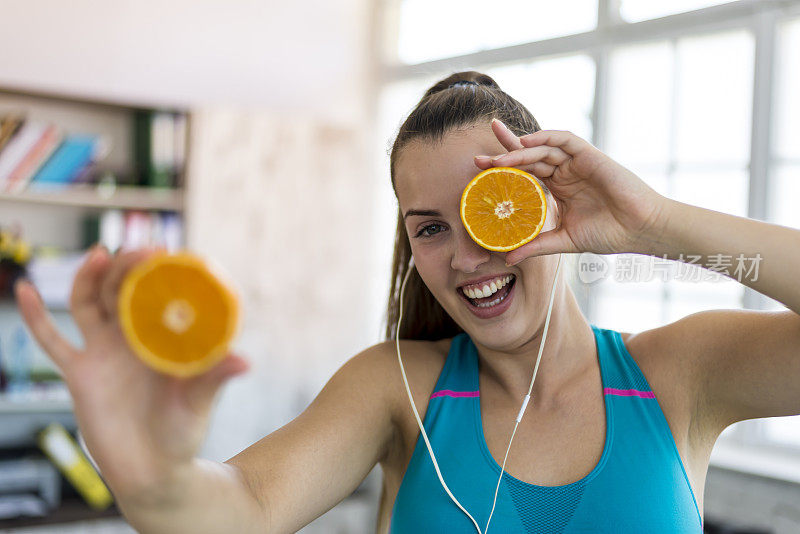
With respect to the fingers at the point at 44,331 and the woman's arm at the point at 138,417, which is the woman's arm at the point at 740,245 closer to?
the woman's arm at the point at 138,417

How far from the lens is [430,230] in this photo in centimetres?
141

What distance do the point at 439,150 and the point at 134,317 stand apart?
75 centimetres

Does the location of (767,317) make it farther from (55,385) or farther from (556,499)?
(55,385)

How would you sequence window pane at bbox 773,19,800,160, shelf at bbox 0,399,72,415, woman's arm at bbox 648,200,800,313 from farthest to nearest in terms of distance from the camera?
shelf at bbox 0,399,72,415
window pane at bbox 773,19,800,160
woman's arm at bbox 648,200,800,313

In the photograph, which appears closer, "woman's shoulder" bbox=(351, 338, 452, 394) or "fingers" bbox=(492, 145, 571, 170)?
"fingers" bbox=(492, 145, 571, 170)

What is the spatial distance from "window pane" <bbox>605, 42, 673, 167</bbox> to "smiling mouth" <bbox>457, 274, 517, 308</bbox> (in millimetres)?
2406

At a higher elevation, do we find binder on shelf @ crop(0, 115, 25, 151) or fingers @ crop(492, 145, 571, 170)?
binder on shelf @ crop(0, 115, 25, 151)

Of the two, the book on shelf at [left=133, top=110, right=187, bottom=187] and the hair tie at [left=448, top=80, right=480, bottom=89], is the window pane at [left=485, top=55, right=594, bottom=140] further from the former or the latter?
the hair tie at [left=448, top=80, right=480, bottom=89]

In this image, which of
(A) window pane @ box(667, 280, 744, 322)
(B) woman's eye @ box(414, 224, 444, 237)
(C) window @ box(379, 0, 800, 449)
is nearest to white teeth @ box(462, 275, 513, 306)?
(B) woman's eye @ box(414, 224, 444, 237)

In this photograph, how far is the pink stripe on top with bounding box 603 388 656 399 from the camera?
4.49ft

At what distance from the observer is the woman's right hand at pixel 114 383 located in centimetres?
77

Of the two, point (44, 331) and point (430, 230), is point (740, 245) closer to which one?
point (430, 230)

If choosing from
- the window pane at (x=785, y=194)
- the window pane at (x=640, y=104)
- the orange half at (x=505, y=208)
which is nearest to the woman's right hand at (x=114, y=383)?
the orange half at (x=505, y=208)

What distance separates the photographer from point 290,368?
4.13 meters
